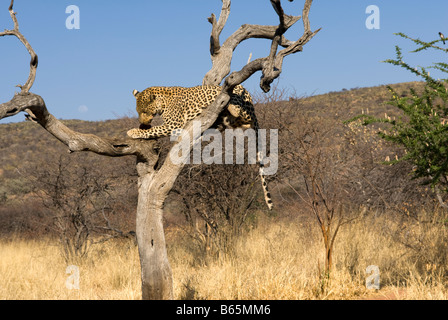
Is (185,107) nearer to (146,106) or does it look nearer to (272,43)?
(146,106)

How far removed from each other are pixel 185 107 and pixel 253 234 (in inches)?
190

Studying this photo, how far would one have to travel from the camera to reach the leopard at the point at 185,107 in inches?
270

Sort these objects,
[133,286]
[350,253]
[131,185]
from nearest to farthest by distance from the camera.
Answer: [133,286] < [350,253] < [131,185]

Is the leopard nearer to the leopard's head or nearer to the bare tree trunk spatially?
the leopard's head

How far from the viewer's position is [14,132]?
41.0 metres

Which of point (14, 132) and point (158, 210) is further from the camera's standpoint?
point (14, 132)

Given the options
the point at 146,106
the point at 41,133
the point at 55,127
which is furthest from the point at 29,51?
the point at 41,133

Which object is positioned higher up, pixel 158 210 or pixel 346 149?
pixel 346 149

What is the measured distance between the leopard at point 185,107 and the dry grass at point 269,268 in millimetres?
1351
